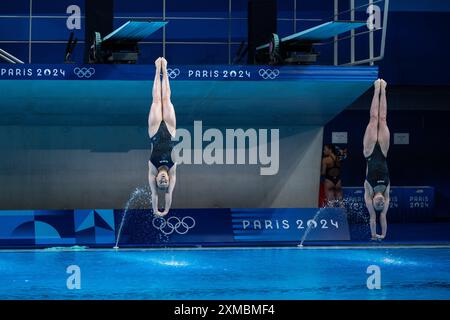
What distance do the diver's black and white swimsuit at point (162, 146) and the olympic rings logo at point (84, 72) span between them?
2063mm

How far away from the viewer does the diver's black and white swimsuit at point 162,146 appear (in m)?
12.8

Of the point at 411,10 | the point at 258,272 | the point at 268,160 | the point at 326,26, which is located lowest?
the point at 258,272

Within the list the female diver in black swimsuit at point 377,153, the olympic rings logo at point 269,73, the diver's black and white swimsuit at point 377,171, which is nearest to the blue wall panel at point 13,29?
the olympic rings logo at point 269,73

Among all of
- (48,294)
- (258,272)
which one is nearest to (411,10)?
(258,272)

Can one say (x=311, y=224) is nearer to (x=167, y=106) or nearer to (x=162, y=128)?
(x=162, y=128)

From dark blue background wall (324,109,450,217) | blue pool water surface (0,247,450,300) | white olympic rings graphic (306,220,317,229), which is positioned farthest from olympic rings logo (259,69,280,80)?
dark blue background wall (324,109,450,217)

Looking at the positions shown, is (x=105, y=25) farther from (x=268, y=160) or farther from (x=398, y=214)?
(x=398, y=214)

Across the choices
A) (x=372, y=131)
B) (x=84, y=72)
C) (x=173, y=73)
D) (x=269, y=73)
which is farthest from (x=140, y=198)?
(x=372, y=131)

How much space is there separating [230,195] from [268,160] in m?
0.99

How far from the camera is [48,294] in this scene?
9.38 metres

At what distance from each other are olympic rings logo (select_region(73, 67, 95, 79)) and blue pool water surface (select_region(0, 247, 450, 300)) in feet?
9.24

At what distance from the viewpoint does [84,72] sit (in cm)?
1423

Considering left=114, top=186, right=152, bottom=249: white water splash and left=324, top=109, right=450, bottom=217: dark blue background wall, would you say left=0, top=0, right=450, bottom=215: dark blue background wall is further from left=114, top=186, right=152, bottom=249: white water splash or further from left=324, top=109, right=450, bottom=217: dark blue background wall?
left=114, top=186, right=152, bottom=249: white water splash

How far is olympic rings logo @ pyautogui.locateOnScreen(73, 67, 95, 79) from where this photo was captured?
46.6ft
